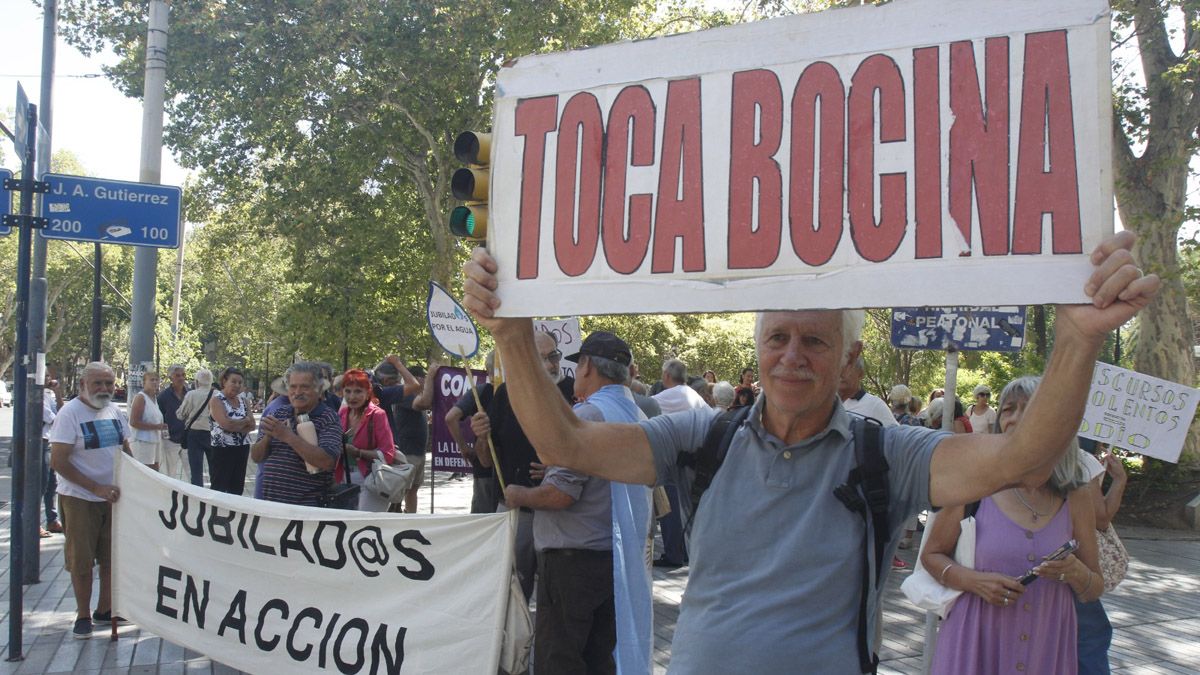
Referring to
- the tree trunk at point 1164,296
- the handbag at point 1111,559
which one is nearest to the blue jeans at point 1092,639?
the handbag at point 1111,559

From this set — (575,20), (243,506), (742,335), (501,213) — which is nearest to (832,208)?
(501,213)

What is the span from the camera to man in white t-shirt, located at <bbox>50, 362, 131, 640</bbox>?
6.42m

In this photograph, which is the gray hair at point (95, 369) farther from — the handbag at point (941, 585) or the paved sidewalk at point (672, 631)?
the handbag at point (941, 585)

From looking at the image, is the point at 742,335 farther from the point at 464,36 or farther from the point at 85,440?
the point at 85,440

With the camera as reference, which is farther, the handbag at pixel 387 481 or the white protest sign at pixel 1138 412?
the handbag at pixel 387 481

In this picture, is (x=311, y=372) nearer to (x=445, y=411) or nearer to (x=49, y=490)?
(x=445, y=411)

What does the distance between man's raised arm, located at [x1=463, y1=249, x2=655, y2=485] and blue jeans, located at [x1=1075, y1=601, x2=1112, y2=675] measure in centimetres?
231

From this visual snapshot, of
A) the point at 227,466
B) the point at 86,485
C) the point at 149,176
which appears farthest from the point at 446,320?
the point at 86,485

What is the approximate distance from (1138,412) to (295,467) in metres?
5.39

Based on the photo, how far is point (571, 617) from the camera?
15.0 ft

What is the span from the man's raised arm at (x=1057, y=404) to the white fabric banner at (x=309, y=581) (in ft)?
8.96

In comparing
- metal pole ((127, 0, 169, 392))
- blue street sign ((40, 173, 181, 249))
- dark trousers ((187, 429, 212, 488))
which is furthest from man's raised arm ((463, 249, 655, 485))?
dark trousers ((187, 429, 212, 488))

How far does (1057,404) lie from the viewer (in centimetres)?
194

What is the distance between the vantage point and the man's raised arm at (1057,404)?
1.75 m
